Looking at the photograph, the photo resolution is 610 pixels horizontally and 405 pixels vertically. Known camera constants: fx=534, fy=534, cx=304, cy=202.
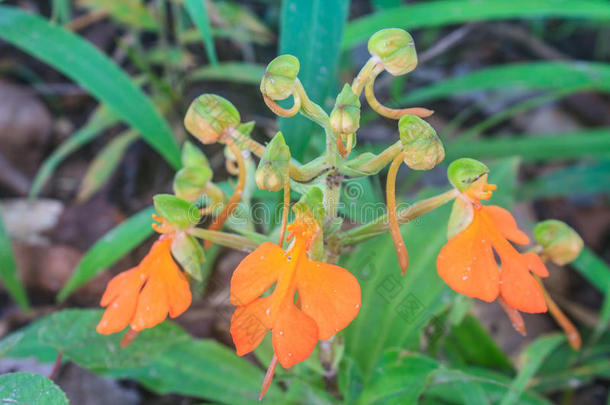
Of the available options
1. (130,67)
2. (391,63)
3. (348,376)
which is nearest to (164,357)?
(348,376)

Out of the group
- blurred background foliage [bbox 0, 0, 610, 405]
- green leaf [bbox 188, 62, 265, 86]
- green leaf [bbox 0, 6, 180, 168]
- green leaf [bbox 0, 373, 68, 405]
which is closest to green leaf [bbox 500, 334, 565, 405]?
blurred background foliage [bbox 0, 0, 610, 405]

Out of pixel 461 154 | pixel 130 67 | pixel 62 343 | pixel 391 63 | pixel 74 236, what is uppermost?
pixel 391 63

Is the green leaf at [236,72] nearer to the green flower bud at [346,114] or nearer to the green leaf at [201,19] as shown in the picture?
the green leaf at [201,19]

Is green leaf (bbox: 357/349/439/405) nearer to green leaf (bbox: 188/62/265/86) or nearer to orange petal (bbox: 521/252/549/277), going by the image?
orange petal (bbox: 521/252/549/277)

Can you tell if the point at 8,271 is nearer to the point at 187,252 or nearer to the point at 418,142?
the point at 187,252

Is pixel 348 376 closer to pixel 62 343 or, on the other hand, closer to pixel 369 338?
pixel 369 338

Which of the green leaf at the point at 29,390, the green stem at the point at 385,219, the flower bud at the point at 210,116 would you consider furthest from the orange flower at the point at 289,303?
the green leaf at the point at 29,390
